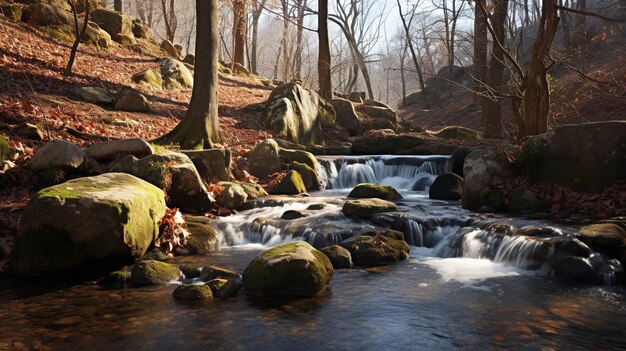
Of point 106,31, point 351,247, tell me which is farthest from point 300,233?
point 106,31

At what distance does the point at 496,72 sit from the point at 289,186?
38.2 ft

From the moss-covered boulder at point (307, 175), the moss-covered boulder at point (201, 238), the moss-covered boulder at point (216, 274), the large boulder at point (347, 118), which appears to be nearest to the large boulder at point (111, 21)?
the large boulder at point (347, 118)

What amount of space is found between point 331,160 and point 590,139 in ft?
23.6

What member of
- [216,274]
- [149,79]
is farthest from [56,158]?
[149,79]

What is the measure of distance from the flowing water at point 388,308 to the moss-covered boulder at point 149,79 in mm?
10896

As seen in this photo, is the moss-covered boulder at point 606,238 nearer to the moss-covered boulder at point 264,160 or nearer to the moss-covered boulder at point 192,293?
the moss-covered boulder at point 192,293

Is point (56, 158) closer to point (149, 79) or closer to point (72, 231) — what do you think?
point (72, 231)

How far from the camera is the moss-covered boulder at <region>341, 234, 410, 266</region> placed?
23.4 feet

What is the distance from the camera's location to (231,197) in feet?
33.0

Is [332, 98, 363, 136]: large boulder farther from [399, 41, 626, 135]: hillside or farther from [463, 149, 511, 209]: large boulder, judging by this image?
[463, 149, 511, 209]: large boulder

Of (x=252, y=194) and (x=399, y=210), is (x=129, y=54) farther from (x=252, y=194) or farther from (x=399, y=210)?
(x=399, y=210)

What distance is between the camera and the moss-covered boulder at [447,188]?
38.3 feet

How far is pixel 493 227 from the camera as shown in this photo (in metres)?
8.00

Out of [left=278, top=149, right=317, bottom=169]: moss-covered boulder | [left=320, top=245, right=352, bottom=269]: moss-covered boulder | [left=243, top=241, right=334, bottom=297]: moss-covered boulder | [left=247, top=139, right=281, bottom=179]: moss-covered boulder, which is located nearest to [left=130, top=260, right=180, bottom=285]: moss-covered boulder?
[left=243, top=241, right=334, bottom=297]: moss-covered boulder
